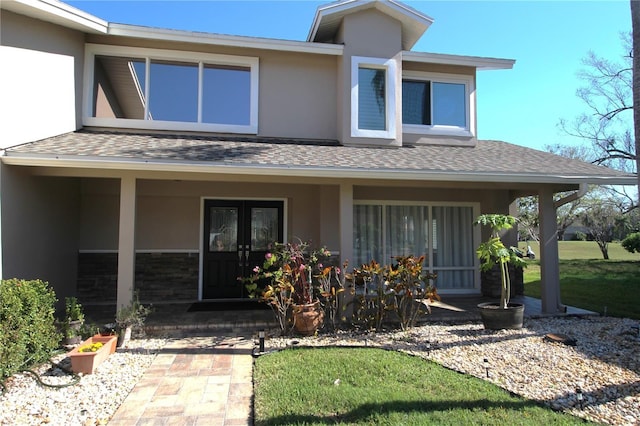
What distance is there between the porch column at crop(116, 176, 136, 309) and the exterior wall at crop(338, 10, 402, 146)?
15.1 feet

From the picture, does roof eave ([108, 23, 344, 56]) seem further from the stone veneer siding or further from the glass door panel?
the stone veneer siding

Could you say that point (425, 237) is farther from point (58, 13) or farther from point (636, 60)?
point (58, 13)

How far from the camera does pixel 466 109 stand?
9.84 metres

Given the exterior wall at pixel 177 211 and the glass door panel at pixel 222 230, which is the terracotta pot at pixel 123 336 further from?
the glass door panel at pixel 222 230

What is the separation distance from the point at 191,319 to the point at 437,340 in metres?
4.27

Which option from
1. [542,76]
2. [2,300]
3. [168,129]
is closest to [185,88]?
[168,129]

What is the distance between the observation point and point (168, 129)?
27.3ft

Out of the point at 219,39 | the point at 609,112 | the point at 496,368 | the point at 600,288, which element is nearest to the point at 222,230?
the point at 219,39

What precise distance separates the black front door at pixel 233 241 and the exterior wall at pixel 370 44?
2694mm

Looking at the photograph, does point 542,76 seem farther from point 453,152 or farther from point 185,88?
point 185,88

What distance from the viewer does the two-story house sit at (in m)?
6.68

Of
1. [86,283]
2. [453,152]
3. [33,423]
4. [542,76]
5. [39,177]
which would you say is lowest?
[33,423]

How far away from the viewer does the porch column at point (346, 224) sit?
22.5 ft

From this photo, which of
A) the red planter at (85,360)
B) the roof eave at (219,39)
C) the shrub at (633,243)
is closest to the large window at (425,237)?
the roof eave at (219,39)
